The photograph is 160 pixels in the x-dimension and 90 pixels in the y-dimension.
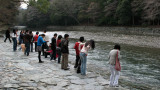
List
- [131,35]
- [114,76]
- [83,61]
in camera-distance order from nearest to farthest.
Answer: [114,76]
[83,61]
[131,35]

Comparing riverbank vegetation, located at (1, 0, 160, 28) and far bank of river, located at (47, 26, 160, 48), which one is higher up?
riverbank vegetation, located at (1, 0, 160, 28)

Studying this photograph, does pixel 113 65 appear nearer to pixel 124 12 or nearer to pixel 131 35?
pixel 131 35

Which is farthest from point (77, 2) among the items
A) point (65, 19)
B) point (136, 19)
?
point (136, 19)

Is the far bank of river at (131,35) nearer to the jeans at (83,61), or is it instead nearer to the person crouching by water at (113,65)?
the jeans at (83,61)

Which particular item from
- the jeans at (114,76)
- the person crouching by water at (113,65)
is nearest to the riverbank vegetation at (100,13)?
the person crouching by water at (113,65)

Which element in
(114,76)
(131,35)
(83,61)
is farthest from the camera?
(131,35)

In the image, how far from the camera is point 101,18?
53.7 metres

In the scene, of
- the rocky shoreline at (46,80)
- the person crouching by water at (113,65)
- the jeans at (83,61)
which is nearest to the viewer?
the rocky shoreline at (46,80)

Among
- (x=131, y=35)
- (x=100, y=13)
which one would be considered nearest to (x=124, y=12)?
(x=131, y=35)

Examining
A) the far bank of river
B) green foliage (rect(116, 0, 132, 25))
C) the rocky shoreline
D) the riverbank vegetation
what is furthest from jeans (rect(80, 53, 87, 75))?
green foliage (rect(116, 0, 132, 25))

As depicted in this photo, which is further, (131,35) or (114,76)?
(131,35)

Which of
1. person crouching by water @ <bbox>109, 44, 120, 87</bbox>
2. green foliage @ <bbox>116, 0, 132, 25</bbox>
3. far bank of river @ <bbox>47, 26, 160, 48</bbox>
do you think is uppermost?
green foliage @ <bbox>116, 0, 132, 25</bbox>

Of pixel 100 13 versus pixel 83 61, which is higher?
pixel 100 13

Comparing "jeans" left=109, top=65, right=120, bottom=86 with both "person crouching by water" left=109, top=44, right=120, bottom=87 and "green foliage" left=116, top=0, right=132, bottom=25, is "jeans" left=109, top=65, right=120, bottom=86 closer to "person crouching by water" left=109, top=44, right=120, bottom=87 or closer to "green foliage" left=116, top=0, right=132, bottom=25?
"person crouching by water" left=109, top=44, right=120, bottom=87
